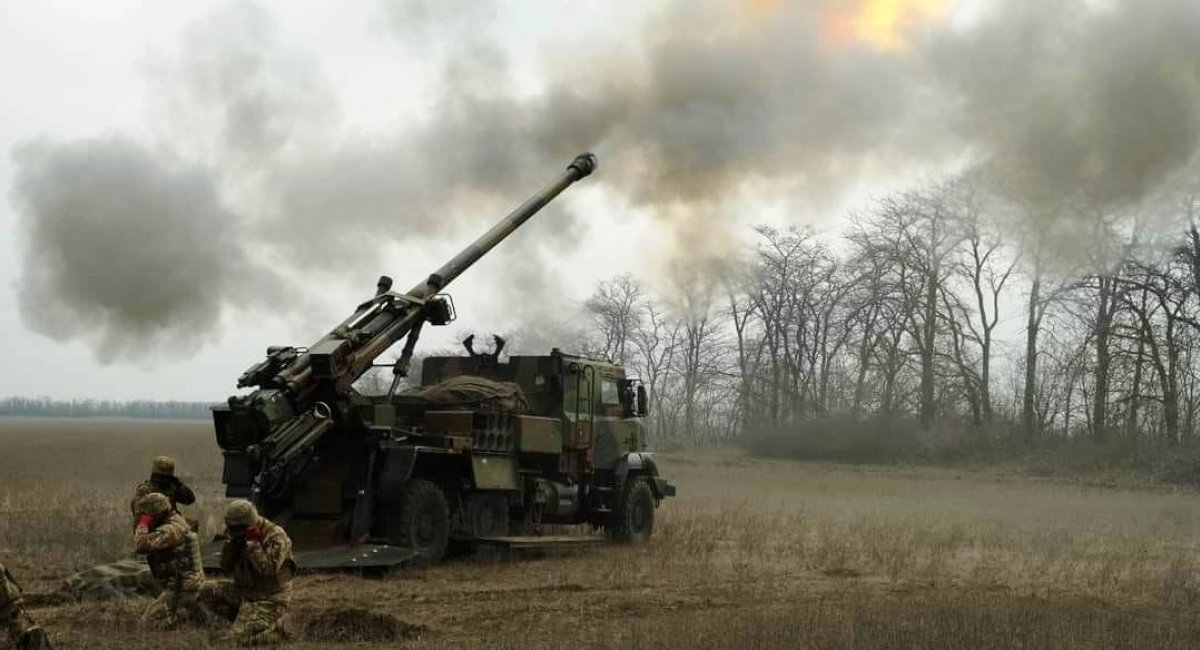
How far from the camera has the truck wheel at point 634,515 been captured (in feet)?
59.0

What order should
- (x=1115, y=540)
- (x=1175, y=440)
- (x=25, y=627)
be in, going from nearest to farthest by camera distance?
(x=25, y=627)
(x=1115, y=540)
(x=1175, y=440)

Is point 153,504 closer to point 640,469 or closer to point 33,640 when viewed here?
point 33,640

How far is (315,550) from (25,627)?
5.28 m

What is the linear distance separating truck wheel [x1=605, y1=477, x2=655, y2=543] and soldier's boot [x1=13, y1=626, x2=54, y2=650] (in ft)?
34.0

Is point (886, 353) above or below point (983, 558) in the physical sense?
above

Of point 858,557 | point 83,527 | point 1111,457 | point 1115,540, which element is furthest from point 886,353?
point 83,527

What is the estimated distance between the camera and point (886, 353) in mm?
52062

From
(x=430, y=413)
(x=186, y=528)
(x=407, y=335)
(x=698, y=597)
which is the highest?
(x=407, y=335)

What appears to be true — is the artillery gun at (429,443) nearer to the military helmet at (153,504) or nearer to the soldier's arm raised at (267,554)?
the military helmet at (153,504)

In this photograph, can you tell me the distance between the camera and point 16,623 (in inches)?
333

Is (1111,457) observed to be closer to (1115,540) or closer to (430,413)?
(1115,540)

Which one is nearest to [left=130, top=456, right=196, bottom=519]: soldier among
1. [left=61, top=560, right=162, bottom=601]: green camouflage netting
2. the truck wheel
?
[left=61, top=560, right=162, bottom=601]: green camouflage netting

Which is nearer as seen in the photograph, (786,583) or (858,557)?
(786,583)

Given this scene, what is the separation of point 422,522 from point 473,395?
2.10 meters
